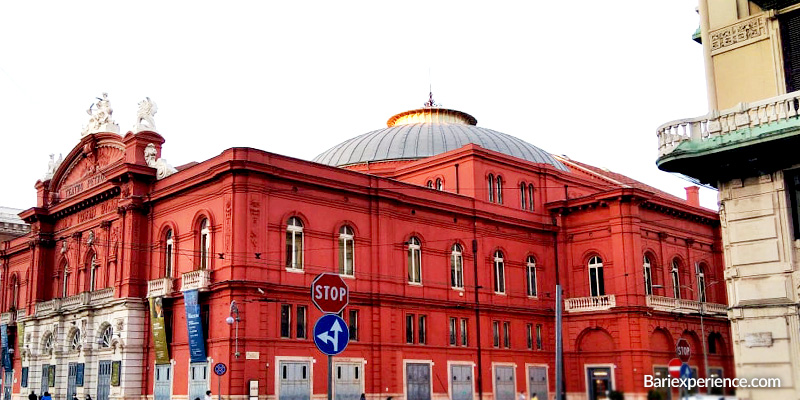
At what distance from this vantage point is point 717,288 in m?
56.9

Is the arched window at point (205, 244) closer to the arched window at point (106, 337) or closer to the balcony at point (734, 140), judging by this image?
the arched window at point (106, 337)

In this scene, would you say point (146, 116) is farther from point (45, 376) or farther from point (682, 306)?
point (682, 306)

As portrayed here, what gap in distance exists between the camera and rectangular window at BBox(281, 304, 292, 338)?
1512 inches

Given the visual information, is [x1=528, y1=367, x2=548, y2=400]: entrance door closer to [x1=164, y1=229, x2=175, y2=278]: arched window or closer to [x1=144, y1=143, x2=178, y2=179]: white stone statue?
[x1=164, y1=229, x2=175, y2=278]: arched window

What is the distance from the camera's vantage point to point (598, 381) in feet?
159

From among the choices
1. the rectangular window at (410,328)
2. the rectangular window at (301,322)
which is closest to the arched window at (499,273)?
the rectangular window at (410,328)

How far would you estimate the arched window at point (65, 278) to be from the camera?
5078 centimetres

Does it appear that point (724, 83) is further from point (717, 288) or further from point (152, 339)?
point (717, 288)

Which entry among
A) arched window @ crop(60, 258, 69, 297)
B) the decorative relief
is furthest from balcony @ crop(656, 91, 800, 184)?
arched window @ crop(60, 258, 69, 297)

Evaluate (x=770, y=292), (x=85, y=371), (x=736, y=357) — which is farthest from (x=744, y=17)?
(x=85, y=371)

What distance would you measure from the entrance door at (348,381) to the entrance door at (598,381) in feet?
51.7

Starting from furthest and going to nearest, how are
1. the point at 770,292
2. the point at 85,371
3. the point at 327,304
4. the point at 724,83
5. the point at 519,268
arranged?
the point at 519,268
the point at 85,371
the point at 724,83
the point at 770,292
the point at 327,304

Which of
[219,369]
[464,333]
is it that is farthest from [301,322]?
[464,333]

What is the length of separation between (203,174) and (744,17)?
85.6ft
